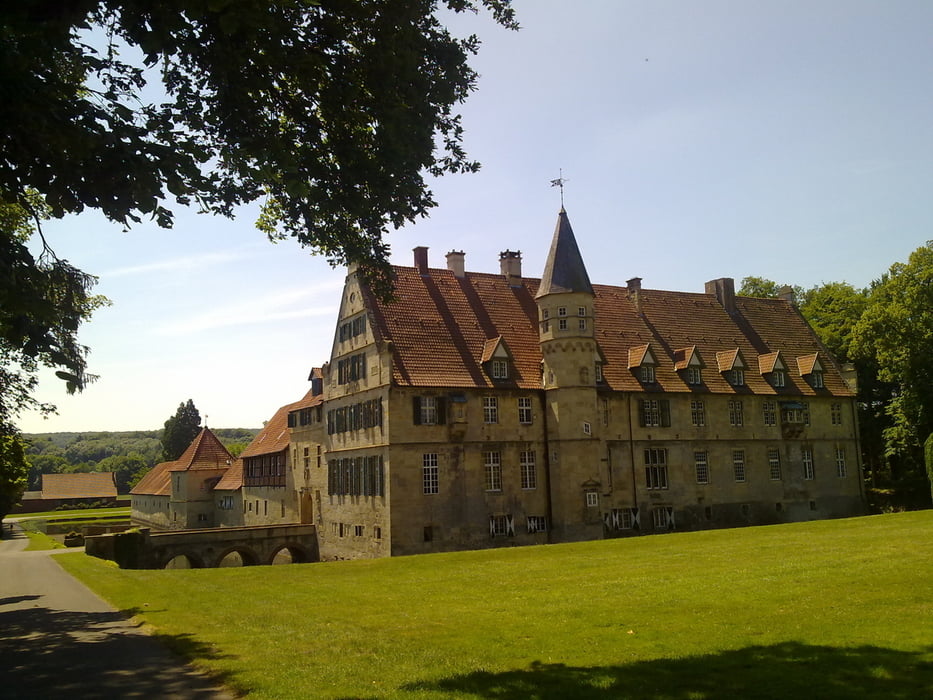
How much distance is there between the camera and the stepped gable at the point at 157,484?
3024 inches

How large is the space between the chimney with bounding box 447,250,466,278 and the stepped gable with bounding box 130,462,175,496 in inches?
1749

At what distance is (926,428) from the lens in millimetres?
48406

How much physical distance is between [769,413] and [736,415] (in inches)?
96.1

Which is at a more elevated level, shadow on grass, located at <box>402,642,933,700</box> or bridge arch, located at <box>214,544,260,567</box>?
shadow on grass, located at <box>402,642,933,700</box>

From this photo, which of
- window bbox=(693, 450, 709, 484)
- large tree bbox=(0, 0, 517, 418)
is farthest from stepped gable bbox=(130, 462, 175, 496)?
large tree bbox=(0, 0, 517, 418)

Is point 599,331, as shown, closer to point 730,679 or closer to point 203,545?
point 203,545

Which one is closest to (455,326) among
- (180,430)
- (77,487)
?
(180,430)

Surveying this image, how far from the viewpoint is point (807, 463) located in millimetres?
46750

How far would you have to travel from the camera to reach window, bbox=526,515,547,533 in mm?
38594

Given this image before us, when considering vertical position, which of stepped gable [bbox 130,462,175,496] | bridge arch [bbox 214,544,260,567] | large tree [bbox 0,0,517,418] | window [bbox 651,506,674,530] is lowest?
bridge arch [bbox 214,544,260,567]

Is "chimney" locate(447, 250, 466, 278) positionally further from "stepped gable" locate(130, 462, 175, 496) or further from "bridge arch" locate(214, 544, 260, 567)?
"stepped gable" locate(130, 462, 175, 496)

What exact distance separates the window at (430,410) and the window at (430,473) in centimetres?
156

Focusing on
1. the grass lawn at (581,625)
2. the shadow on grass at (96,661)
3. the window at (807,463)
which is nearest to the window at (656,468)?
the window at (807,463)

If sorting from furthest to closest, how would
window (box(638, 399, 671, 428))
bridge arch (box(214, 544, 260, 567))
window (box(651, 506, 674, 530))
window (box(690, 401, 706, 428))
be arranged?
window (box(690, 401, 706, 428))
window (box(638, 399, 671, 428))
bridge arch (box(214, 544, 260, 567))
window (box(651, 506, 674, 530))
